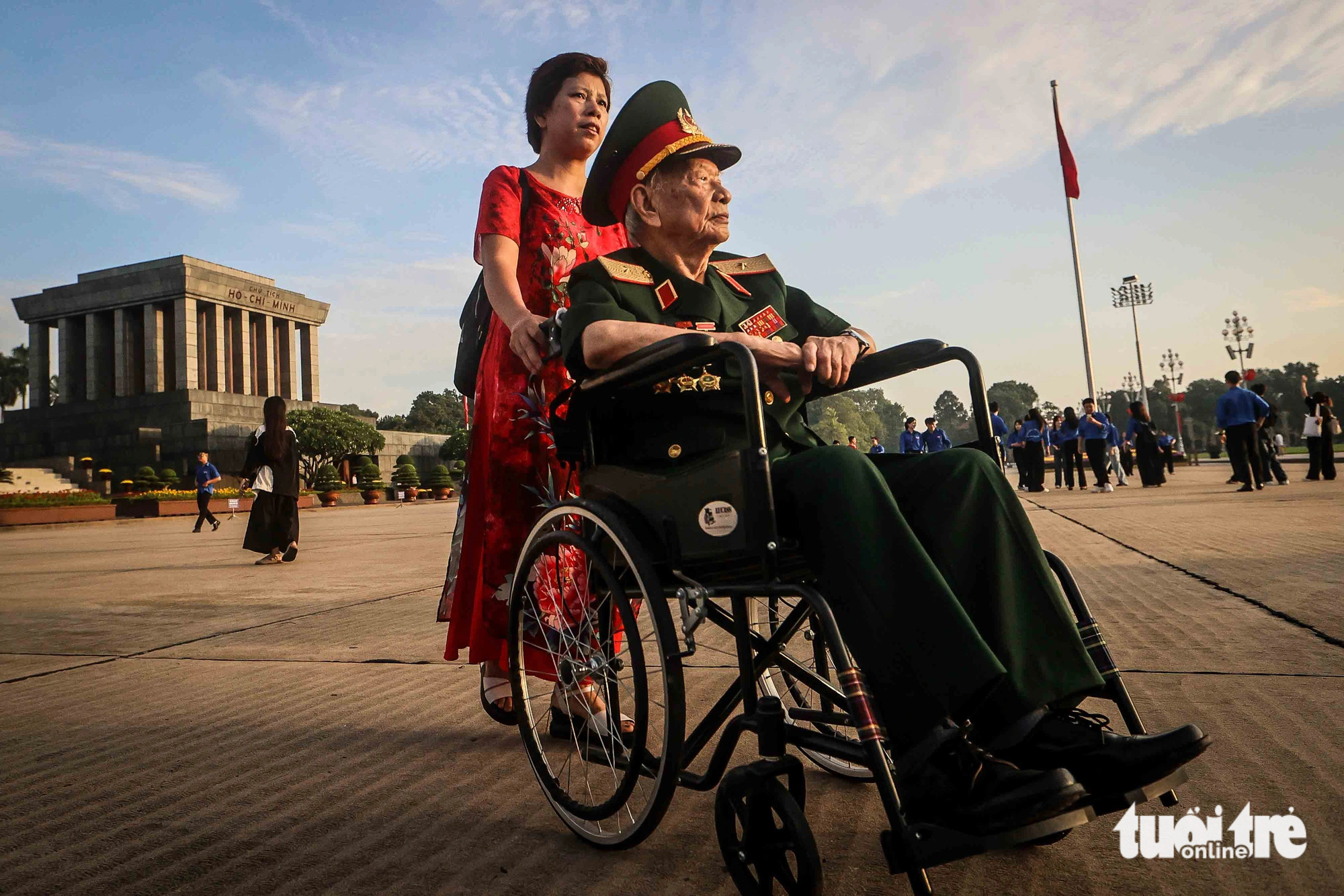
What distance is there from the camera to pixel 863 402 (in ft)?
456

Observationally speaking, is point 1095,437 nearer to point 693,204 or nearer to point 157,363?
point 693,204

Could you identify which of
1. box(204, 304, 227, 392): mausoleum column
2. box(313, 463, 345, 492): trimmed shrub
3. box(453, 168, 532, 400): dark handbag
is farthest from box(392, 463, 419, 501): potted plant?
box(453, 168, 532, 400): dark handbag

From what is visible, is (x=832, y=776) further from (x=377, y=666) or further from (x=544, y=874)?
(x=377, y=666)

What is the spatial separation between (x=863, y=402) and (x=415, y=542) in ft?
433

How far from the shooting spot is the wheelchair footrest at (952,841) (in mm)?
1235

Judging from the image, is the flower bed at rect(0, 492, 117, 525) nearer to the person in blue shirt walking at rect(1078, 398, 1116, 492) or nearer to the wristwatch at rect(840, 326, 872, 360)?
the person in blue shirt walking at rect(1078, 398, 1116, 492)

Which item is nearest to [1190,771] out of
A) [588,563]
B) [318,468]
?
[588,563]

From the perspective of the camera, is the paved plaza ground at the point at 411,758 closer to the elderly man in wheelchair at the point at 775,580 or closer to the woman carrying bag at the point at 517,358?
the elderly man in wheelchair at the point at 775,580

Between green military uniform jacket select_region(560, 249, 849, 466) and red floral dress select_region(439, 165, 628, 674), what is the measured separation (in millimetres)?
590

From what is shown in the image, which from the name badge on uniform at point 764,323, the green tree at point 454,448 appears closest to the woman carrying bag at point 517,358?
the name badge on uniform at point 764,323

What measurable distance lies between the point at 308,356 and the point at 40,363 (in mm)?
15056

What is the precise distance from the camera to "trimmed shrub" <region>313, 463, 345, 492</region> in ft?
111

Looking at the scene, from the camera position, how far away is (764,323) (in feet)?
6.93

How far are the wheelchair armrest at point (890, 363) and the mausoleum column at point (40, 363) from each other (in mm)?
61769
